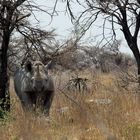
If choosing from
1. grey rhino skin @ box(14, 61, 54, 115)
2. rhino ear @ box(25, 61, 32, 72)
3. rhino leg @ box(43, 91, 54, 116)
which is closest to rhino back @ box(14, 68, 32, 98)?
grey rhino skin @ box(14, 61, 54, 115)

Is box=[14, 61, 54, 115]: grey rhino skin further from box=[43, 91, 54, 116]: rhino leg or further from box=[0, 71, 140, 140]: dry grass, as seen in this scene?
box=[0, 71, 140, 140]: dry grass

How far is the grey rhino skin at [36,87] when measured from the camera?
9078 mm

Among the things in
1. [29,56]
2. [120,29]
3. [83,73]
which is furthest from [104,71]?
[29,56]

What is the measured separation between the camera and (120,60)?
140 feet

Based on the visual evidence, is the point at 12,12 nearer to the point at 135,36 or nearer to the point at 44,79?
the point at 44,79

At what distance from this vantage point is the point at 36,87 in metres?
9.08

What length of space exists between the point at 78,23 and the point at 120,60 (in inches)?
1055

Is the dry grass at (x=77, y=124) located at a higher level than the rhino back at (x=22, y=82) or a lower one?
lower

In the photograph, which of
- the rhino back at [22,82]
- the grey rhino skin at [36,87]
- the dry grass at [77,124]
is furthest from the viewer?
the rhino back at [22,82]

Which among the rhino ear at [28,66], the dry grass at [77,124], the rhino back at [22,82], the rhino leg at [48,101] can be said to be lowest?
the dry grass at [77,124]

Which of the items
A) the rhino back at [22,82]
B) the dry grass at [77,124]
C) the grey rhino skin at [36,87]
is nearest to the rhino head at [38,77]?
the grey rhino skin at [36,87]

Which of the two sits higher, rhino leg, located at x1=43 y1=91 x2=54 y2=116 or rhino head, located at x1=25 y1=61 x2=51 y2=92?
rhino head, located at x1=25 y1=61 x2=51 y2=92

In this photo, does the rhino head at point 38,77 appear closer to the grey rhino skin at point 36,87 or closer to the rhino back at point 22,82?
the grey rhino skin at point 36,87

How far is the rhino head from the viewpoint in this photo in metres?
9.08
